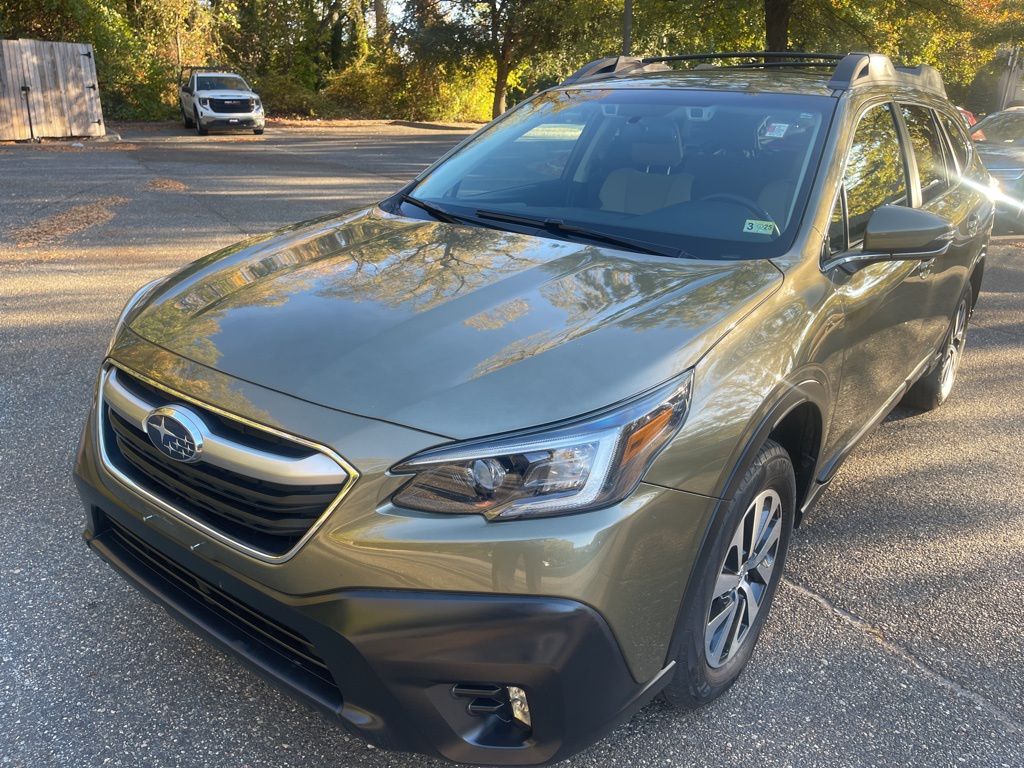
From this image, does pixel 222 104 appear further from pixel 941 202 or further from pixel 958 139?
pixel 941 202

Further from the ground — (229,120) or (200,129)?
(229,120)

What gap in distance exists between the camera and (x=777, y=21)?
16406 millimetres

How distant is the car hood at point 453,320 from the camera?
198 centimetres

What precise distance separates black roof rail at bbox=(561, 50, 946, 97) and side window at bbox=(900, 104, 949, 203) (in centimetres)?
14

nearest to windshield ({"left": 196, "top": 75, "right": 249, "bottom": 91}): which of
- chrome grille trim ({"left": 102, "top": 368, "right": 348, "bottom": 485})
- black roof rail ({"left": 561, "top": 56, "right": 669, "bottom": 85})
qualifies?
black roof rail ({"left": 561, "top": 56, "right": 669, "bottom": 85})

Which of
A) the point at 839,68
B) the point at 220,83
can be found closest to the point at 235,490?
the point at 839,68

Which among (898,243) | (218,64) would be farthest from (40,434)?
(218,64)

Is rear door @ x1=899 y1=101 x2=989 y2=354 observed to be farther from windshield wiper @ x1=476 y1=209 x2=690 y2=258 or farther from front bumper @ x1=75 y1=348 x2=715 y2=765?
front bumper @ x1=75 y1=348 x2=715 y2=765

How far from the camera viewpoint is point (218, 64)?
31.4 m

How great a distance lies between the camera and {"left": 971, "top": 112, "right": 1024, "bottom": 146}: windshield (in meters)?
12.2

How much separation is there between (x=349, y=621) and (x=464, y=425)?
0.49 metres

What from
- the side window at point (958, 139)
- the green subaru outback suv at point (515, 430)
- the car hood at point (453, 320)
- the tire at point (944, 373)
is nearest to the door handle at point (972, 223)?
the side window at point (958, 139)

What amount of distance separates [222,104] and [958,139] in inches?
832

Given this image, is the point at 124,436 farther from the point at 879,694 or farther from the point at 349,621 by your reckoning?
the point at 879,694
